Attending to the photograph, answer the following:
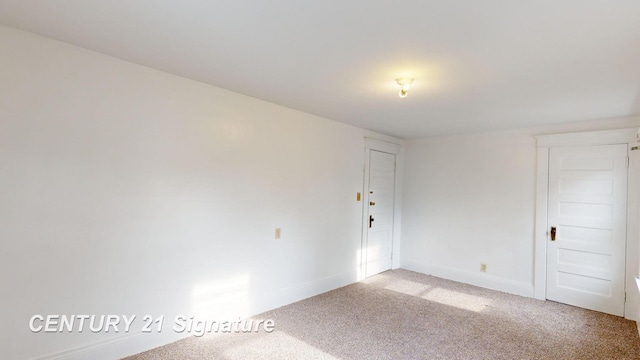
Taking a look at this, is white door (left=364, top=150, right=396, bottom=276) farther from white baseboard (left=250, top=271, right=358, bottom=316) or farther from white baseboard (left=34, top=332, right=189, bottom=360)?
white baseboard (left=34, top=332, right=189, bottom=360)

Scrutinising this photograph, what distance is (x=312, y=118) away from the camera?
3.91m

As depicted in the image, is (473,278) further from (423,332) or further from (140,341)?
(140,341)

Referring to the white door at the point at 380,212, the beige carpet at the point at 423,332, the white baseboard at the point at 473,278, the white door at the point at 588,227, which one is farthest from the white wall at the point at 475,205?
the beige carpet at the point at 423,332

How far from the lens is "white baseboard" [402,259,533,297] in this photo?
421 centimetres

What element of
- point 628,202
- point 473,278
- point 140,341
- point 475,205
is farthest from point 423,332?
point 628,202

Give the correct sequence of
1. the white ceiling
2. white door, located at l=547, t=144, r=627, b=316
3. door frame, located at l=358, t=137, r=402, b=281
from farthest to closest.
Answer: door frame, located at l=358, t=137, r=402, b=281, white door, located at l=547, t=144, r=627, b=316, the white ceiling

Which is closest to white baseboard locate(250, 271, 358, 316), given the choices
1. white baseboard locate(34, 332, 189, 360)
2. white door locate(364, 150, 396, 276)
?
white door locate(364, 150, 396, 276)

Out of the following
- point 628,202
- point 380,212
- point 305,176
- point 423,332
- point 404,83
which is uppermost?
point 404,83

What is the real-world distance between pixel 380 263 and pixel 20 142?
14.6 ft

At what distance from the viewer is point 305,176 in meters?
3.84

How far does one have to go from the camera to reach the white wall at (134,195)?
2.03m

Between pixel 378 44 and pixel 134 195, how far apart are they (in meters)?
2.11

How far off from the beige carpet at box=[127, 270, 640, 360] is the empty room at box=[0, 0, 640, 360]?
0.03 metres

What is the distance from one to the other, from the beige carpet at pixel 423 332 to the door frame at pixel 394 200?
75 cm
